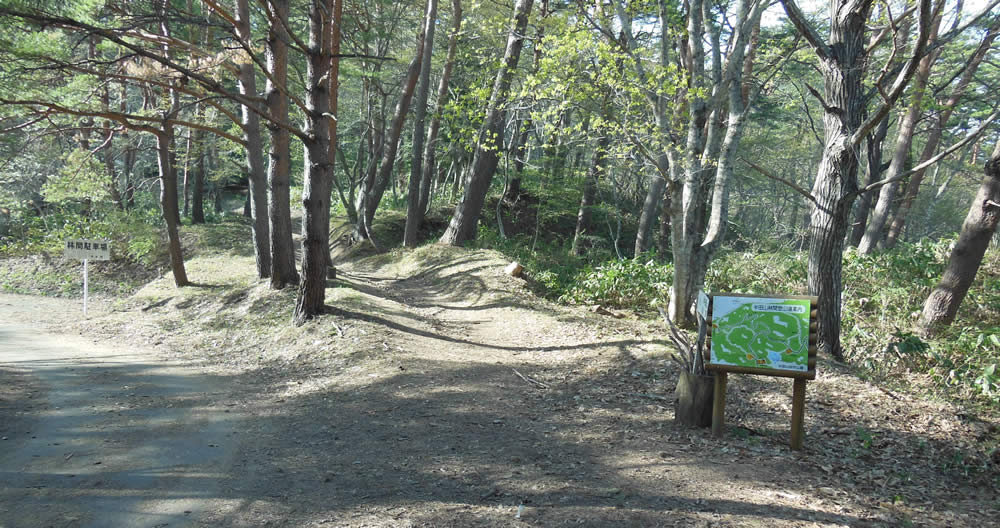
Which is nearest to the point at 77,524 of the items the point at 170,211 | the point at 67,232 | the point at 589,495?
the point at 589,495

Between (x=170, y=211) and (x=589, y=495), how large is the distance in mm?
14810

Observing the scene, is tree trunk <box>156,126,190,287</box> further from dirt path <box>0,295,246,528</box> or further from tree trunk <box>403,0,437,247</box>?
tree trunk <box>403,0,437,247</box>

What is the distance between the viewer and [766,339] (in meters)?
4.86

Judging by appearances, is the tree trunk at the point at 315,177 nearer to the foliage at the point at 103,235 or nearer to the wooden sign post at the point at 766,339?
the wooden sign post at the point at 766,339

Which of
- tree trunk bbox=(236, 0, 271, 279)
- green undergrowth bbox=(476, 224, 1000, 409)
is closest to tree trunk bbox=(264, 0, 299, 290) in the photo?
tree trunk bbox=(236, 0, 271, 279)

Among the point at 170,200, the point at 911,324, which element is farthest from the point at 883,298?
the point at 170,200

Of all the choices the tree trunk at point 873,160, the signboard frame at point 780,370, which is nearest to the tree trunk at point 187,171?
the signboard frame at point 780,370

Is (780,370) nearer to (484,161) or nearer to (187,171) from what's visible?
(484,161)

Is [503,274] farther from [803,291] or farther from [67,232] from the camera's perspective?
[67,232]

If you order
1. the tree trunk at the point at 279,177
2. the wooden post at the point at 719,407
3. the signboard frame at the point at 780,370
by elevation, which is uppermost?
the tree trunk at the point at 279,177

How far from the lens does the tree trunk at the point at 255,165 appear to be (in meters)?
12.2

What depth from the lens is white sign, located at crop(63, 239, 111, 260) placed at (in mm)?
14354

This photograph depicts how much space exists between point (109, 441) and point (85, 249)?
1183 cm

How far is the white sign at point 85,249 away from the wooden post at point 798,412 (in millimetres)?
16274
